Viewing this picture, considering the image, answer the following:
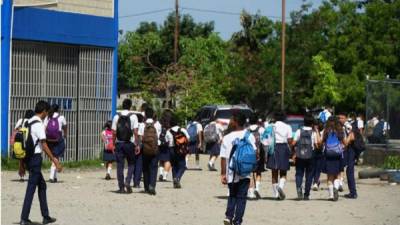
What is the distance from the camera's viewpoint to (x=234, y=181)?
1395 centimetres

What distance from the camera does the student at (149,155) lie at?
1995 cm

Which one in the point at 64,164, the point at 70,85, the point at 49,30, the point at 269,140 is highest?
the point at 49,30

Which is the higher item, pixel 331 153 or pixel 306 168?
pixel 331 153

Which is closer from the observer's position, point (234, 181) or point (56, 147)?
point (234, 181)

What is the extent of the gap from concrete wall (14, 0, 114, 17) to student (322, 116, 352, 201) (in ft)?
39.4

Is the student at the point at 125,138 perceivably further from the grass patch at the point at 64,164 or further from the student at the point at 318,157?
the grass patch at the point at 64,164

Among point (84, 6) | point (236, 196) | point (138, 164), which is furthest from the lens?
point (84, 6)

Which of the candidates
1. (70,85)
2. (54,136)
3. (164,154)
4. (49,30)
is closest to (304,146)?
(164,154)

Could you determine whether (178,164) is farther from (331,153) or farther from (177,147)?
(331,153)

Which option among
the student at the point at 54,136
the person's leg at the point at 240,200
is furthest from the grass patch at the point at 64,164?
the person's leg at the point at 240,200

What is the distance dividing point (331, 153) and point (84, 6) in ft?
44.5

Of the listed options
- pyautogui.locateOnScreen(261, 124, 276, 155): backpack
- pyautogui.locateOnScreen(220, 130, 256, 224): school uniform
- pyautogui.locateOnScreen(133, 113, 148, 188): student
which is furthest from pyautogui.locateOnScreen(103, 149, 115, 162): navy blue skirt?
pyautogui.locateOnScreen(220, 130, 256, 224): school uniform

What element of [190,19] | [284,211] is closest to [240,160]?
[284,211]

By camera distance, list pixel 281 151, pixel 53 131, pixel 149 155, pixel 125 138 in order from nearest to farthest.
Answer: pixel 281 151
pixel 125 138
pixel 149 155
pixel 53 131
